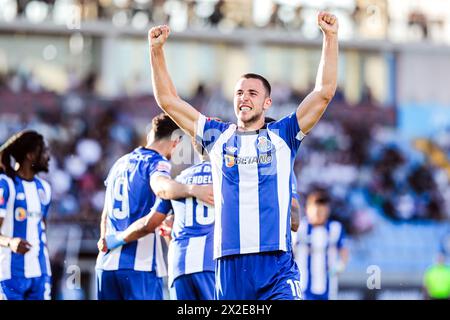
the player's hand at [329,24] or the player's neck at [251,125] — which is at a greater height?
the player's hand at [329,24]

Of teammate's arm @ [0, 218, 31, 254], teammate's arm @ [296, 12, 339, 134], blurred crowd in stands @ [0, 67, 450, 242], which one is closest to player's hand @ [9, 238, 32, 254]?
teammate's arm @ [0, 218, 31, 254]

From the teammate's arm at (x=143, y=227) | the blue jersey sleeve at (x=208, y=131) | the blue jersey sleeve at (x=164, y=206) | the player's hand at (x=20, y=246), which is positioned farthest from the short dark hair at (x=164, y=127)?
the blue jersey sleeve at (x=208, y=131)

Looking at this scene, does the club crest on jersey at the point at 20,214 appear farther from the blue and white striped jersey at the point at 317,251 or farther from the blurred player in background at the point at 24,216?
the blue and white striped jersey at the point at 317,251

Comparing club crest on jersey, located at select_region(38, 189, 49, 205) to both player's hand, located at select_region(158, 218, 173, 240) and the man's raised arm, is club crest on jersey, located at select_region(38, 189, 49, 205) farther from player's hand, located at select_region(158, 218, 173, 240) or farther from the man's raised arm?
the man's raised arm

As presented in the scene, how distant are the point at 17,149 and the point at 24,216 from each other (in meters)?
0.65

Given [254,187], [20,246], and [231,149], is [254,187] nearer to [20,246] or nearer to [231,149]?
[231,149]

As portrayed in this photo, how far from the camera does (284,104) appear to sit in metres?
29.0

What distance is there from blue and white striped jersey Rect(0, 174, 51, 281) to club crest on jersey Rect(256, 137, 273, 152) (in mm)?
3334

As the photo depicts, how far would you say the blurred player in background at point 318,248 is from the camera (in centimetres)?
1485

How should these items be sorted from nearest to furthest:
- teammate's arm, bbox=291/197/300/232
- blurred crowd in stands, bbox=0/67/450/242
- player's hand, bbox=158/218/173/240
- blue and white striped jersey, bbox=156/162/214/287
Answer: teammate's arm, bbox=291/197/300/232
blue and white striped jersey, bbox=156/162/214/287
player's hand, bbox=158/218/173/240
blurred crowd in stands, bbox=0/67/450/242

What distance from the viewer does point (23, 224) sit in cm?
1066

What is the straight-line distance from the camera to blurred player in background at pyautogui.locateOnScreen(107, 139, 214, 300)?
961cm

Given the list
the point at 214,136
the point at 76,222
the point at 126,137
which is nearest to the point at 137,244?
the point at 214,136
